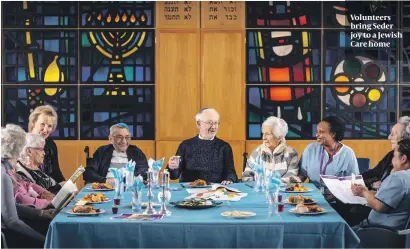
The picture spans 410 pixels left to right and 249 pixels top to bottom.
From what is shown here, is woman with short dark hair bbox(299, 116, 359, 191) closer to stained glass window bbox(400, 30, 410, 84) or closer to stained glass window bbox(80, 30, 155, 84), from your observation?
stained glass window bbox(400, 30, 410, 84)

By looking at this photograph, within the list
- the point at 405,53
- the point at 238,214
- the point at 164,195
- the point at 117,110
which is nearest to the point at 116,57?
the point at 117,110

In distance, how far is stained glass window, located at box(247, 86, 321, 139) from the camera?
784 cm

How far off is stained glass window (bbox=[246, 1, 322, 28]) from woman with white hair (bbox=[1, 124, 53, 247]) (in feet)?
13.2

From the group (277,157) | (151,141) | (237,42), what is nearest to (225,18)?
(237,42)

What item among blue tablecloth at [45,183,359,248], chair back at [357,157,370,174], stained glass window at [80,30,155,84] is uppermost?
stained glass window at [80,30,155,84]

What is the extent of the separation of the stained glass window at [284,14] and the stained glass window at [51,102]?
223 centimetres

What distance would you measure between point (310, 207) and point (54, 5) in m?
4.93

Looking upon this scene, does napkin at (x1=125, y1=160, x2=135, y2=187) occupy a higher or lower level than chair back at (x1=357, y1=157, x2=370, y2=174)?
higher

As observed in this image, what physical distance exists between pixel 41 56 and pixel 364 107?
3.73m

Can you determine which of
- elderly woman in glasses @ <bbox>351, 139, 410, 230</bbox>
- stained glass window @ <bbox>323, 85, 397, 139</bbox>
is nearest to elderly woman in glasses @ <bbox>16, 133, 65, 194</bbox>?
elderly woman in glasses @ <bbox>351, 139, 410, 230</bbox>

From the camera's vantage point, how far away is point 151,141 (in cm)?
781

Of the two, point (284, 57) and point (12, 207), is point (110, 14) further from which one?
point (12, 207)

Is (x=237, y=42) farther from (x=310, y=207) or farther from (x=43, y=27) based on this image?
(x=310, y=207)

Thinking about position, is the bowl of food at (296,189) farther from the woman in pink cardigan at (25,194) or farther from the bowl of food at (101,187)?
the woman in pink cardigan at (25,194)
